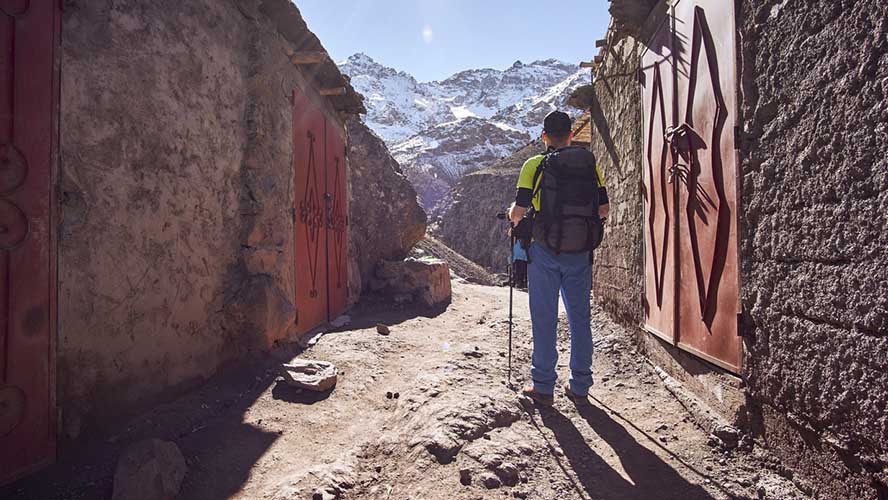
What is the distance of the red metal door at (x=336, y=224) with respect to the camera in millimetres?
5969

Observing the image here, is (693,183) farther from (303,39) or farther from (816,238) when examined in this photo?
(303,39)

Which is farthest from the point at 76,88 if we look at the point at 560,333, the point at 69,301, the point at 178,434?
the point at 560,333

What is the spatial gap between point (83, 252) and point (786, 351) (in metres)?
3.28

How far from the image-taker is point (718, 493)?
1971 mm

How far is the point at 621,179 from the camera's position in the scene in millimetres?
4707

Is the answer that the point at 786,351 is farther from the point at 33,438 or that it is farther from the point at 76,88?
the point at 76,88

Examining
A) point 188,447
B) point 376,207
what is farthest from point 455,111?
point 188,447

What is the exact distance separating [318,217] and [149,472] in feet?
12.2

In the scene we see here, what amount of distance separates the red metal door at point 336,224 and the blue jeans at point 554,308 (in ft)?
11.6

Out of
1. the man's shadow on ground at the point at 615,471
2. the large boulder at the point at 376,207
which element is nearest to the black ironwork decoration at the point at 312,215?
the large boulder at the point at 376,207

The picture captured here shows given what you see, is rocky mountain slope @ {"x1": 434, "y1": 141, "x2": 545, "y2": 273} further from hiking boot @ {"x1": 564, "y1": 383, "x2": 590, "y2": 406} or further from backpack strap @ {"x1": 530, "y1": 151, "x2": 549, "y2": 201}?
backpack strap @ {"x1": 530, "y1": 151, "x2": 549, "y2": 201}

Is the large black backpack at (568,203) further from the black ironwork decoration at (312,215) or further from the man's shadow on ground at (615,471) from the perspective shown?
the black ironwork decoration at (312,215)

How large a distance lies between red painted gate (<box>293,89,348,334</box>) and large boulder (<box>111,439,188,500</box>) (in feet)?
8.19

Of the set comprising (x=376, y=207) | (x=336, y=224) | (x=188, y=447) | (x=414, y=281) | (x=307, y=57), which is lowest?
(x=188, y=447)
